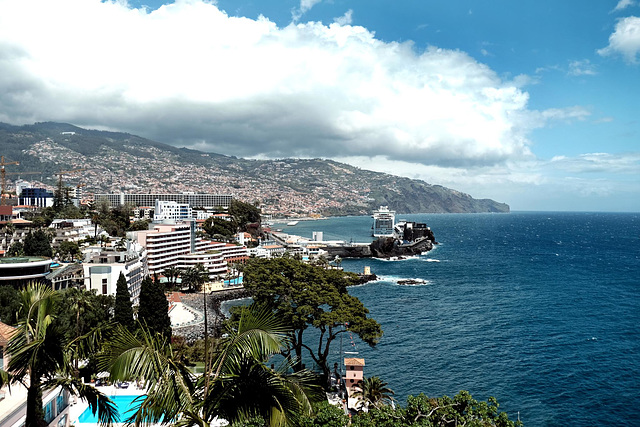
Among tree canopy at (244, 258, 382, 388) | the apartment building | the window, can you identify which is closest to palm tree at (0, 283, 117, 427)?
the window

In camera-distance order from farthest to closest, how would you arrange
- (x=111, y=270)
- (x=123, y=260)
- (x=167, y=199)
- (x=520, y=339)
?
(x=167, y=199) → (x=123, y=260) → (x=111, y=270) → (x=520, y=339)

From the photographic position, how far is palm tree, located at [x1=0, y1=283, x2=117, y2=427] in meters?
4.19

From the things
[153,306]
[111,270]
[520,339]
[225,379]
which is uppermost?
[225,379]

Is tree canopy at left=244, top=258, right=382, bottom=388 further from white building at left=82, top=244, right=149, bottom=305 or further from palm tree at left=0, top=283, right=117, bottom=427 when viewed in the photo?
white building at left=82, top=244, right=149, bottom=305

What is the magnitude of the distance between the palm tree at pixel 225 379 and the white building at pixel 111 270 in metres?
27.1

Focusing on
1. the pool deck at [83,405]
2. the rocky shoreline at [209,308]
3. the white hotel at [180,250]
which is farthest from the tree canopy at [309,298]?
the white hotel at [180,250]

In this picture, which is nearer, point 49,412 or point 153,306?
point 49,412

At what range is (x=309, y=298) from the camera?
1761 centimetres

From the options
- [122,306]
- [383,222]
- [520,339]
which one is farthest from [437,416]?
[383,222]

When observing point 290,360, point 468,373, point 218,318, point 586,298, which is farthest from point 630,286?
point 290,360

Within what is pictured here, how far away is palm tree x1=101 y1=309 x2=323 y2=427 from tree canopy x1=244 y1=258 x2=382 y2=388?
12234mm

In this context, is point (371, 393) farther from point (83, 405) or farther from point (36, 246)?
point (36, 246)

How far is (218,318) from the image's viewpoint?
34406 millimetres

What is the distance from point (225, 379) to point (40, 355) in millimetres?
1854
